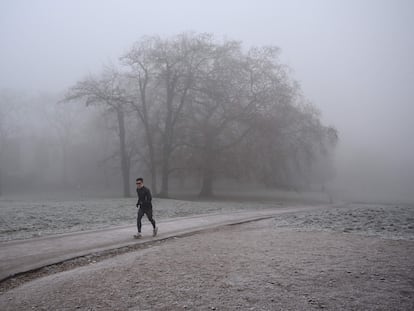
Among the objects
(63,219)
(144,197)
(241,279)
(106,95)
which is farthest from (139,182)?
(106,95)

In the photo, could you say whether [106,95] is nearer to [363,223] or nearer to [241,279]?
[363,223]

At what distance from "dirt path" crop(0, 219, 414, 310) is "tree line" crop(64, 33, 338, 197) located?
74.7 feet

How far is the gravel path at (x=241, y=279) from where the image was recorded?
5.58 m

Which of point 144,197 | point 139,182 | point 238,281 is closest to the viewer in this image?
point 238,281

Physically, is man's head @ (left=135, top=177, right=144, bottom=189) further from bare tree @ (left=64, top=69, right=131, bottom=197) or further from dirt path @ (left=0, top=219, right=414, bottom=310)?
bare tree @ (left=64, top=69, right=131, bottom=197)

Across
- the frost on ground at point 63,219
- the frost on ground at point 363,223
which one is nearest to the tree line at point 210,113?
the frost on ground at point 63,219

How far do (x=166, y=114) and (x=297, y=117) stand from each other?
42.9 feet

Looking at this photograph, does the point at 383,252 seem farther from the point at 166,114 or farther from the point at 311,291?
the point at 166,114

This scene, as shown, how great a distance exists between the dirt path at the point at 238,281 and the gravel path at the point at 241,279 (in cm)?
2

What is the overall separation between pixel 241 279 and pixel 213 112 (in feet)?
93.7

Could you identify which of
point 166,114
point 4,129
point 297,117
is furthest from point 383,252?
point 4,129

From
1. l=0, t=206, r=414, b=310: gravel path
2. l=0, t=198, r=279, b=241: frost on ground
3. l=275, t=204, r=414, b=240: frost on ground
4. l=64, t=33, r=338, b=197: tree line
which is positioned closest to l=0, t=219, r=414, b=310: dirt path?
l=0, t=206, r=414, b=310: gravel path

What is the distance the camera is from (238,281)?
6551 millimetres

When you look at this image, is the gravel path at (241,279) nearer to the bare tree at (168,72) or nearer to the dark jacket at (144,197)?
the dark jacket at (144,197)
